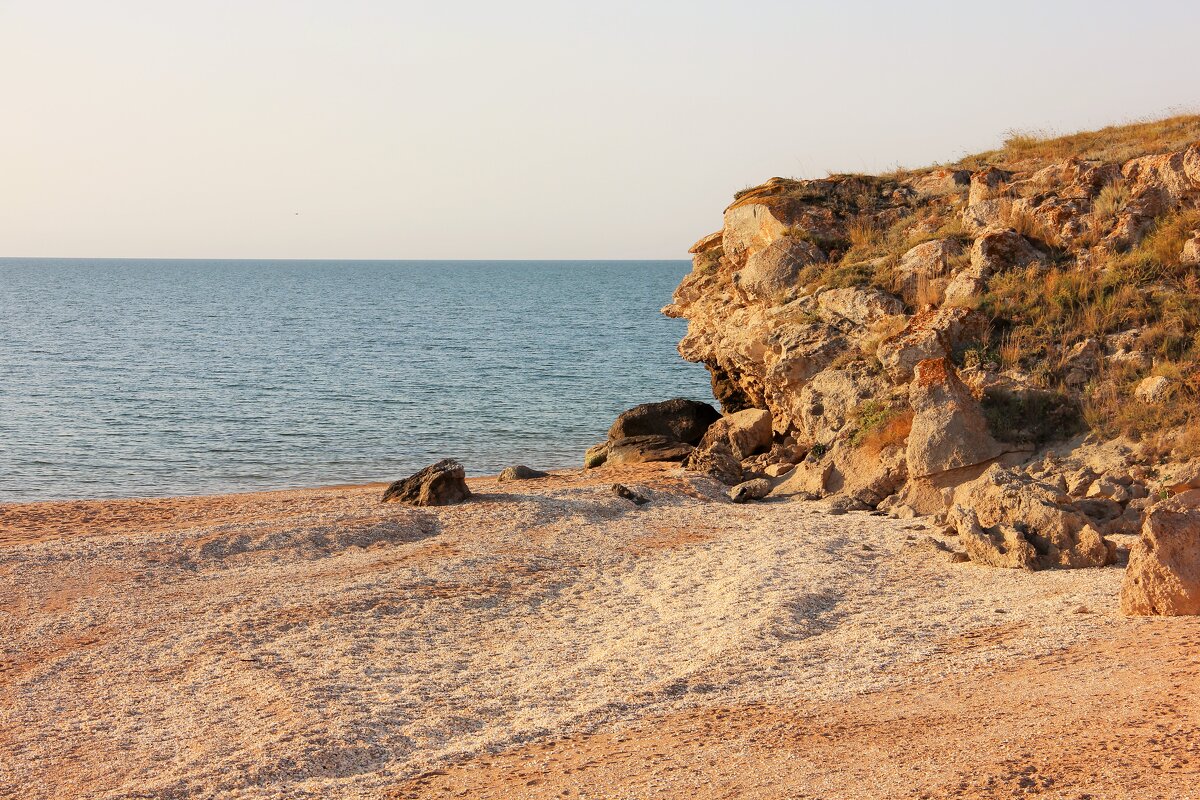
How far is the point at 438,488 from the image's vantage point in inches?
620

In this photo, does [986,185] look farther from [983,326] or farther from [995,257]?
[983,326]

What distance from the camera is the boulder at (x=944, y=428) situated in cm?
1425

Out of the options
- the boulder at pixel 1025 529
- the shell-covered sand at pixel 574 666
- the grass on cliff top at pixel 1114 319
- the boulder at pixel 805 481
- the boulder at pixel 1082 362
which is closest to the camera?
the shell-covered sand at pixel 574 666

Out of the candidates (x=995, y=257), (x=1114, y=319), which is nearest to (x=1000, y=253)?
(x=995, y=257)

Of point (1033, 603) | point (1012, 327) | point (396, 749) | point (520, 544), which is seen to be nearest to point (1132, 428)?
point (1012, 327)

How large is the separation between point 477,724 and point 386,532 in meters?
6.58

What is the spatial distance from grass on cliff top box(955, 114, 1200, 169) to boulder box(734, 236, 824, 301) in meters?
4.68

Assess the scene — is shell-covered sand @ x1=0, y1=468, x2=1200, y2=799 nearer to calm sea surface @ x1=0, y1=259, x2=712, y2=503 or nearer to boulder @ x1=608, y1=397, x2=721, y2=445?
boulder @ x1=608, y1=397, x2=721, y2=445

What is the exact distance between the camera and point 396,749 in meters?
7.37

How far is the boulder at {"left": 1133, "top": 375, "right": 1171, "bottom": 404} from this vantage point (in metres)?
14.1

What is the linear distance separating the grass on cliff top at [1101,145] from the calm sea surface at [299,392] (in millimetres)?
11833

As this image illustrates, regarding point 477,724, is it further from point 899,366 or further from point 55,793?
point 899,366

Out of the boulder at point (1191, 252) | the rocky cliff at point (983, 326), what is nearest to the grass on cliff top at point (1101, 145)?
the rocky cliff at point (983, 326)

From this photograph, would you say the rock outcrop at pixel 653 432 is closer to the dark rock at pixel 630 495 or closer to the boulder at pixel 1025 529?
the dark rock at pixel 630 495
